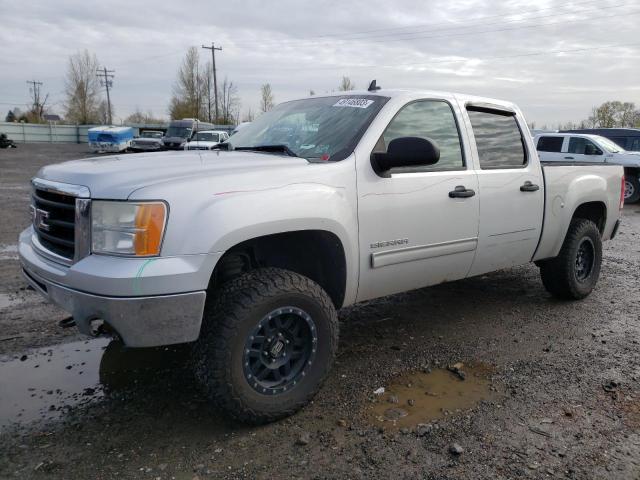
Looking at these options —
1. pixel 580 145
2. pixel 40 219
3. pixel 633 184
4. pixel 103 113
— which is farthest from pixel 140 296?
pixel 103 113

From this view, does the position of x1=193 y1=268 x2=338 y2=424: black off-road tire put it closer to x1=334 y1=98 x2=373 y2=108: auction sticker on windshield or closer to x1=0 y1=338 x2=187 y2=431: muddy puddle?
x1=0 y1=338 x2=187 y2=431: muddy puddle

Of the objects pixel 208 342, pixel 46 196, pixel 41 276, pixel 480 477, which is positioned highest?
pixel 46 196

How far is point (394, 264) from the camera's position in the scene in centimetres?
349

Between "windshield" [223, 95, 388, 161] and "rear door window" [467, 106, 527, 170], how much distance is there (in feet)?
3.15

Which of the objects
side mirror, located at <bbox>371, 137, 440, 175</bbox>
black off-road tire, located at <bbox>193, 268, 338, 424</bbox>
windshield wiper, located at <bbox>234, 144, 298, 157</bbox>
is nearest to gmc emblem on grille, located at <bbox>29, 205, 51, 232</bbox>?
black off-road tire, located at <bbox>193, 268, 338, 424</bbox>

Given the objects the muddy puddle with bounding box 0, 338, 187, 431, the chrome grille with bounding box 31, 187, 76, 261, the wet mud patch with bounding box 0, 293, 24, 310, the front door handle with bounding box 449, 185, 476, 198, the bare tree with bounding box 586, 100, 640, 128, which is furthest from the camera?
the bare tree with bounding box 586, 100, 640, 128

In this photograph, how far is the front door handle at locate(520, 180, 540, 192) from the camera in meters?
4.37

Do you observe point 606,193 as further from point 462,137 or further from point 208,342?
point 208,342

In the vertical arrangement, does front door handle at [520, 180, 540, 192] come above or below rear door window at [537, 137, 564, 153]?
below

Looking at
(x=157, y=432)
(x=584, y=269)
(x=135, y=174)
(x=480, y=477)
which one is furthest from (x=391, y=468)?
(x=584, y=269)

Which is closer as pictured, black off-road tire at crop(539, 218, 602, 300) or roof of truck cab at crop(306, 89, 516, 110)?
roof of truck cab at crop(306, 89, 516, 110)

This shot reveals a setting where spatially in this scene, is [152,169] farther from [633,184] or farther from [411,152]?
[633,184]

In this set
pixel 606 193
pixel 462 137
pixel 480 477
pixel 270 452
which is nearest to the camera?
pixel 480 477

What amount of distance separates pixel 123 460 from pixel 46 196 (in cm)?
150
